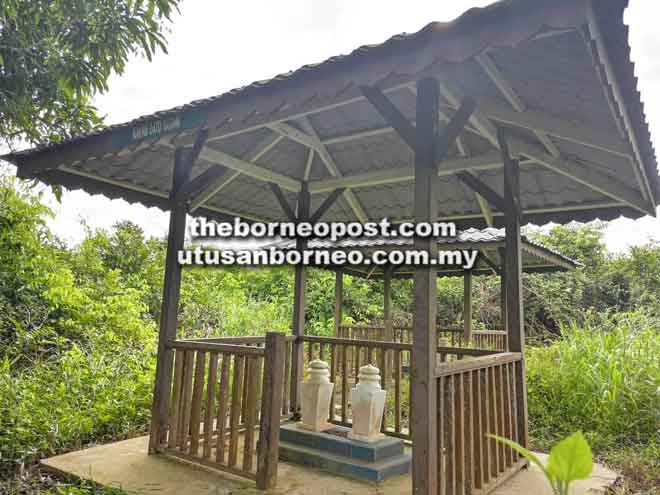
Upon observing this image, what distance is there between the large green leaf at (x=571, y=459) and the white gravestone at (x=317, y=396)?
3.22 meters

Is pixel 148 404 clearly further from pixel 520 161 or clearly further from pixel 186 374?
pixel 520 161

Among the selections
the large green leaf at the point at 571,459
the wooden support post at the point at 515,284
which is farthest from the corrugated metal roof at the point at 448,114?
the large green leaf at the point at 571,459

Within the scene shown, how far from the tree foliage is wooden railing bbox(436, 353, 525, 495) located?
366cm

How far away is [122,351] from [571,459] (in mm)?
7258

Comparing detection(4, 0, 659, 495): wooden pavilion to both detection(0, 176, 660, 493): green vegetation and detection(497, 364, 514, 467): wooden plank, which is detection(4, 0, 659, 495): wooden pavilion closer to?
detection(497, 364, 514, 467): wooden plank

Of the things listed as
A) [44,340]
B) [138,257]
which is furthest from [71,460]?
[138,257]

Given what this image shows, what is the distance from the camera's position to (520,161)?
14.0 ft

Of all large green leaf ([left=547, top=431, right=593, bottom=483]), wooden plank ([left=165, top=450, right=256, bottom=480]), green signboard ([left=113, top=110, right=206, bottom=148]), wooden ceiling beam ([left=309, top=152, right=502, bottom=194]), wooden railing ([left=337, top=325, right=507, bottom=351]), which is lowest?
wooden plank ([left=165, top=450, right=256, bottom=480])

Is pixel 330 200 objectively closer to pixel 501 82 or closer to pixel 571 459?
pixel 501 82

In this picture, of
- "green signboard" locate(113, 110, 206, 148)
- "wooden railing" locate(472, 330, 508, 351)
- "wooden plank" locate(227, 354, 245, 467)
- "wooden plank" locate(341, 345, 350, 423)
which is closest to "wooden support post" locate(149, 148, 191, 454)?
"green signboard" locate(113, 110, 206, 148)

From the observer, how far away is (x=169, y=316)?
3.95 m

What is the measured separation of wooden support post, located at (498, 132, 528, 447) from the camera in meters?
3.75

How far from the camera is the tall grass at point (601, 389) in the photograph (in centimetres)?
514
